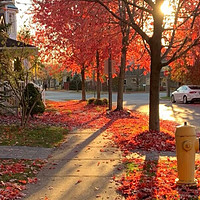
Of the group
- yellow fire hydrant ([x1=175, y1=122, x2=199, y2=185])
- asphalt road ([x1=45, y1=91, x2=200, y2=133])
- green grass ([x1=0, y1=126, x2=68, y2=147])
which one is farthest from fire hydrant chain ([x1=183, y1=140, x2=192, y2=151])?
asphalt road ([x1=45, y1=91, x2=200, y2=133])

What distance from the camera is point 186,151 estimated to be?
5.27 m

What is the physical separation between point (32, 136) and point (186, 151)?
5.81 m

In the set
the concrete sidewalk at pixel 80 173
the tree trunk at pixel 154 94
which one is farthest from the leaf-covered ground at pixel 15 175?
the tree trunk at pixel 154 94

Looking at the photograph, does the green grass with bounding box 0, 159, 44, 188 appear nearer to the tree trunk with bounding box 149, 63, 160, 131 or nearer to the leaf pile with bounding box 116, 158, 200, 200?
the leaf pile with bounding box 116, 158, 200, 200

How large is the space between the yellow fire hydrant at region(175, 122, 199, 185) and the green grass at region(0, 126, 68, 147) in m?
4.53

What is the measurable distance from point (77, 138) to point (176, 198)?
18.8 ft

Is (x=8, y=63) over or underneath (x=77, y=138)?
over

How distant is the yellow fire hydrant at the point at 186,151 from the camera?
5.24m

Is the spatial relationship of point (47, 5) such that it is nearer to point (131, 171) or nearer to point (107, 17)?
point (107, 17)

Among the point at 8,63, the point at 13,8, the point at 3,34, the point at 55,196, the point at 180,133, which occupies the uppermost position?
the point at 13,8

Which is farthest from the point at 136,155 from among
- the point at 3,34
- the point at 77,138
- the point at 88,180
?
the point at 3,34

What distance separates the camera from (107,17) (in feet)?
36.8

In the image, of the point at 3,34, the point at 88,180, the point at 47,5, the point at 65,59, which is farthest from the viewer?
the point at 65,59

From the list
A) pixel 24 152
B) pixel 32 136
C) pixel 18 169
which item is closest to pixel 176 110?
pixel 32 136
